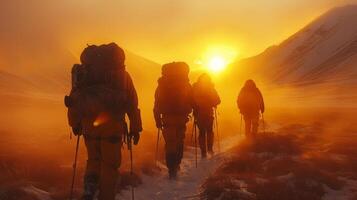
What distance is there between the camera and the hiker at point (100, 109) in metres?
10.7

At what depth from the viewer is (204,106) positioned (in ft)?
72.1

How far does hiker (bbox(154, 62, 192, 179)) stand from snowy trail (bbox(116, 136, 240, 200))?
57cm

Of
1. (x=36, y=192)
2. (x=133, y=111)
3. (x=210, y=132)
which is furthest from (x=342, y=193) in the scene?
(x=210, y=132)

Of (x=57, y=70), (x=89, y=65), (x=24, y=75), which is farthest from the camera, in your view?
(x=57, y=70)

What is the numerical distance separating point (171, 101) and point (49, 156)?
17.2 ft

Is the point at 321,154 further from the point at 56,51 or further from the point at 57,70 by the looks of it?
the point at 56,51

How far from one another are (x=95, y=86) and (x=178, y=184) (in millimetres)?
5860

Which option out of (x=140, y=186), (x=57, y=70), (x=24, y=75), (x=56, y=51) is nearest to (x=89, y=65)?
(x=140, y=186)

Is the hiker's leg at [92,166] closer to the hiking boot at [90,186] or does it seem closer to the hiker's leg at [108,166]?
the hiking boot at [90,186]

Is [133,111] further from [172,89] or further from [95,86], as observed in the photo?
[172,89]

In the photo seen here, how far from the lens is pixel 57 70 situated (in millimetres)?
156000

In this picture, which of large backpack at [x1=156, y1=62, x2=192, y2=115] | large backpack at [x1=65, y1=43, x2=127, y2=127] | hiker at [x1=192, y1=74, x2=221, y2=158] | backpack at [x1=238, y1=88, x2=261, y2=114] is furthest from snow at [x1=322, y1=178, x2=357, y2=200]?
backpack at [x1=238, y1=88, x2=261, y2=114]

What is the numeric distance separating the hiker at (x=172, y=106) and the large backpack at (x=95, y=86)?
6.05 meters

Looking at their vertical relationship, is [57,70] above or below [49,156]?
above
